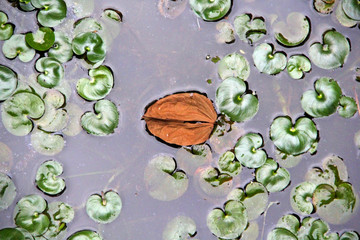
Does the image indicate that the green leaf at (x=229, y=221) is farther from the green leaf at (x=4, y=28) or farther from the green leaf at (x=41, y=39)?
the green leaf at (x=4, y=28)

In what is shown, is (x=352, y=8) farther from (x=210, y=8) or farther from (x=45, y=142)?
(x=45, y=142)

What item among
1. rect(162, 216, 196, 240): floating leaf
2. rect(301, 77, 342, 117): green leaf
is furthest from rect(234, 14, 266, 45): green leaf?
rect(162, 216, 196, 240): floating leaf

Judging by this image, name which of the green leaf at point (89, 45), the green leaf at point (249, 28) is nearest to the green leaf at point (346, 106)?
the green leaf at point (249, 28)

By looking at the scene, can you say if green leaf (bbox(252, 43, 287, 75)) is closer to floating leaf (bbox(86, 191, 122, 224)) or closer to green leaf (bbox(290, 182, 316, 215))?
green leaf (bbox(290, 182, 316, 215))

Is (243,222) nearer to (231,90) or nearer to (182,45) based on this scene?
(231,90)

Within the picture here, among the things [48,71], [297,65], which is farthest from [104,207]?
[297,65]

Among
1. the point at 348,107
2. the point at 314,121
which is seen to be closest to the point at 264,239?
the point at 314,121
